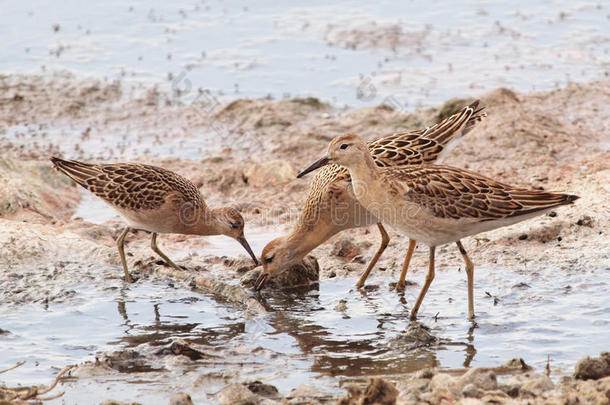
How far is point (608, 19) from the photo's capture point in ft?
58.6

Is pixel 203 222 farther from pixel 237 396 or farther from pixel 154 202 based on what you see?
pixel 237 396

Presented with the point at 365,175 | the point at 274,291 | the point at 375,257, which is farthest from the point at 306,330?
the point at 375,257

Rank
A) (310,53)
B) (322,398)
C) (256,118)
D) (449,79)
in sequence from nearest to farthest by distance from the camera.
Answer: (322,398) → (256,118) → (449,79) → (310,53)

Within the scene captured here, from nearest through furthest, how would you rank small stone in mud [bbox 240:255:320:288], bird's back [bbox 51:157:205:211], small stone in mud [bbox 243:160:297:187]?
1. small stone in mud [bbox 240:255:320:288]
2. bird's back [bbox 51:157:205:211]
3. small stone in mud [bbox 243:160:297:187]

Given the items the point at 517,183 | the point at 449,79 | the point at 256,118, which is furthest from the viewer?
the point at 449,79

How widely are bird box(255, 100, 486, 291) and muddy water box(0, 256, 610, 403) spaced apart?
0.38 meters

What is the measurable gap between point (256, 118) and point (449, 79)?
12.4 feet

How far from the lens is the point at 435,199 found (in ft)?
24.5

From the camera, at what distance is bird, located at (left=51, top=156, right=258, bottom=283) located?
9422mm

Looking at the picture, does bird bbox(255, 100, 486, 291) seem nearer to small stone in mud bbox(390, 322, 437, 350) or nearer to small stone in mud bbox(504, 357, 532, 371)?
small stone in mud bbox(390, 322, 437, 350)

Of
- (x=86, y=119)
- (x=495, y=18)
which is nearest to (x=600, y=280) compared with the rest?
(x=86, y=119)

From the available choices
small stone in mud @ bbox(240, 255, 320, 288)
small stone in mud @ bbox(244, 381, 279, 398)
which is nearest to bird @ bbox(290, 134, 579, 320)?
small stone in mud @ bbox(240, 255, 320, 288)

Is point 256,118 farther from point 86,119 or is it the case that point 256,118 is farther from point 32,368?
point 32,368

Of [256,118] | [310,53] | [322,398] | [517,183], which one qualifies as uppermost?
[310,53]
